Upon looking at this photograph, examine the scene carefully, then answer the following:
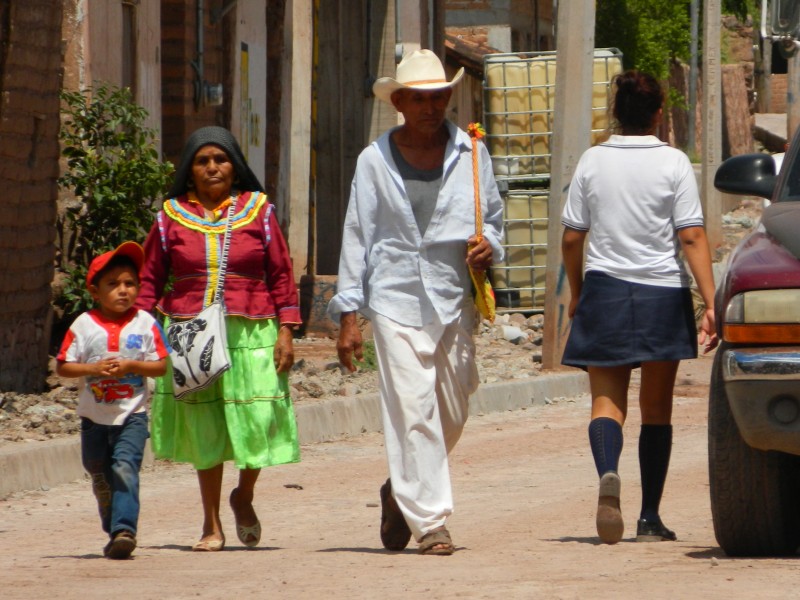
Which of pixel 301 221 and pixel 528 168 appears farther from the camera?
pixel 528 168

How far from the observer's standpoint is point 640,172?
638cm

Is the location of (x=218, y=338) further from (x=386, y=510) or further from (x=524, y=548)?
(x=524, y=548)

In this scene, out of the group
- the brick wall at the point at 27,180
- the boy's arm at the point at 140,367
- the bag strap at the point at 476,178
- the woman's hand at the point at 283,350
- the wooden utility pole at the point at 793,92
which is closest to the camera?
the boy's arm at the point at 140,367

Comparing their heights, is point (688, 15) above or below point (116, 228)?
above

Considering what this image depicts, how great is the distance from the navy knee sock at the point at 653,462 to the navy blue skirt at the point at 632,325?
0.28m

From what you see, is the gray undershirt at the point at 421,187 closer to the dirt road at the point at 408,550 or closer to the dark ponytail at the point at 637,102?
the dark ponytail at the point at 637,102

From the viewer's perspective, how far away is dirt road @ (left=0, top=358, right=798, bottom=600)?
17.1 feet

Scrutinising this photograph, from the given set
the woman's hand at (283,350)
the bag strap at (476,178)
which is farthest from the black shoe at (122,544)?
the bag strap at (476,178)

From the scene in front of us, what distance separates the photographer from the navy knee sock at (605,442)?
6.30 metres

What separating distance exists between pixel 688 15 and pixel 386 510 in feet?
127

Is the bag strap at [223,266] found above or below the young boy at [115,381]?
above

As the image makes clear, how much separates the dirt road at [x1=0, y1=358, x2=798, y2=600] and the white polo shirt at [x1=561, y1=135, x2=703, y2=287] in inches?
39.0

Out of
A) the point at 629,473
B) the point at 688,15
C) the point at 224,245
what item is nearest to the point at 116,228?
the point at 629,473

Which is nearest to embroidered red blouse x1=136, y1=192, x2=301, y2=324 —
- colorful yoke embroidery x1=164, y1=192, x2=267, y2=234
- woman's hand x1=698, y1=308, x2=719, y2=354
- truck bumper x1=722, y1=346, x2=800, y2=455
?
colorful yoke embroidery x1=164, y1=192, x2=267, y2=234
